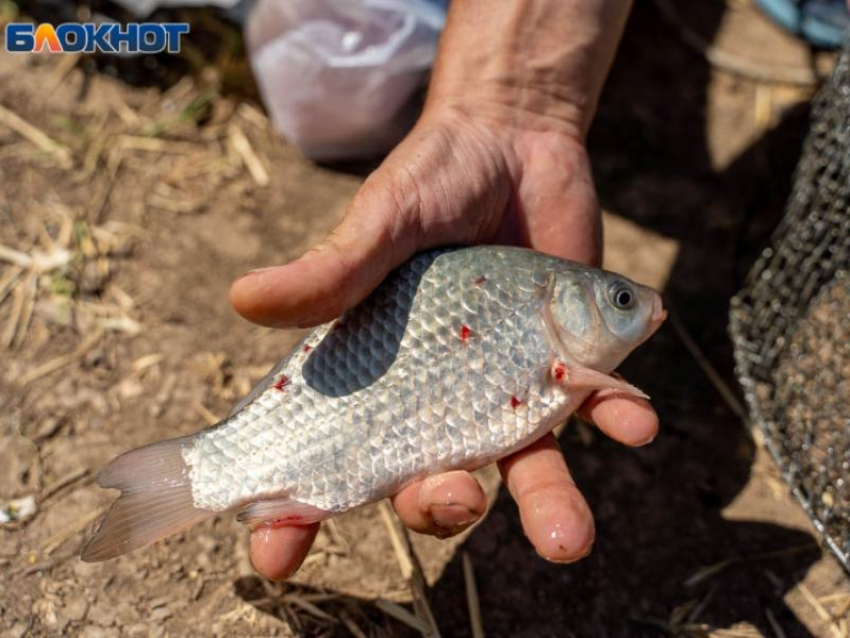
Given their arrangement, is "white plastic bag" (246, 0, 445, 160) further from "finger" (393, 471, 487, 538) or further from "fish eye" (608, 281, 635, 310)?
"finger" (393, 471, 487, 538)

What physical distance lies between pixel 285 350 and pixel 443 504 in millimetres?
1178

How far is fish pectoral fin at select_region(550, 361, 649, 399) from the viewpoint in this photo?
2.35 m

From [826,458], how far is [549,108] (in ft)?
4.36

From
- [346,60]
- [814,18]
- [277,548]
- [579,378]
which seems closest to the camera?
[277,548]

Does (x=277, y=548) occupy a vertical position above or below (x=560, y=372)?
below

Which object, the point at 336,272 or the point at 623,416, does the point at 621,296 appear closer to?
the point at 623,416

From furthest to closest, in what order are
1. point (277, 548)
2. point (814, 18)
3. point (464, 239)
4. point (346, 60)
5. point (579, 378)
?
point (814, 18), point (346, 60), point (464, 239), point (579, 378), point (277, 548)

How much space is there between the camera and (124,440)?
2906 mm

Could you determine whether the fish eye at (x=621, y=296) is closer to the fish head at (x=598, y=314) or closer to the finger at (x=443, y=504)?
the fish head at (x=598, y=314)

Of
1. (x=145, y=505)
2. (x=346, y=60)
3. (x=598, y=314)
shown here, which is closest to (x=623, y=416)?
(x=598, y=314)

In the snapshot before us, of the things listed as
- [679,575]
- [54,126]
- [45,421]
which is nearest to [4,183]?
[54,126]

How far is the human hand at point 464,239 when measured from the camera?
6.95 ft

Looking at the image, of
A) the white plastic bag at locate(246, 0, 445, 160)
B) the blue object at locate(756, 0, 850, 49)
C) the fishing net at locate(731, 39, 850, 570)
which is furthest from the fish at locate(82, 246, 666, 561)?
the blue object at locate(756, 0, 850, 49)

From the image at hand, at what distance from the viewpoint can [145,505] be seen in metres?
2.19
